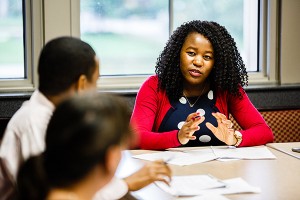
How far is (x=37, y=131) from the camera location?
1.59 metres

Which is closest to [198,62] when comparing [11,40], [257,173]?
[257,173]

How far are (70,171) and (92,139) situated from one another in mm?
68

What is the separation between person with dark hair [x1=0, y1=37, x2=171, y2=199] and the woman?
0.58m

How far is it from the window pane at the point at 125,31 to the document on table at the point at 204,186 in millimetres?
1808

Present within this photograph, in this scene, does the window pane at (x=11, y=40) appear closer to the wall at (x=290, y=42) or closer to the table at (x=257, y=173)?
the table at (x=257, y=173)

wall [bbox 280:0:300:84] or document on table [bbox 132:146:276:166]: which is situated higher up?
wall [bbox 280:0:300:84]

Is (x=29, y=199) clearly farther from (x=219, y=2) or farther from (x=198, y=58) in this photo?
(x=219, y=2)

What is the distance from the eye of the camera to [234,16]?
3.90m

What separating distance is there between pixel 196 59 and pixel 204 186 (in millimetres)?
944

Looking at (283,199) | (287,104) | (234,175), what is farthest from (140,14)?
(283,199)

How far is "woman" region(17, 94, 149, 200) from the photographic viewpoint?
3.16 ft

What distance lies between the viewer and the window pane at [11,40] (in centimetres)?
349

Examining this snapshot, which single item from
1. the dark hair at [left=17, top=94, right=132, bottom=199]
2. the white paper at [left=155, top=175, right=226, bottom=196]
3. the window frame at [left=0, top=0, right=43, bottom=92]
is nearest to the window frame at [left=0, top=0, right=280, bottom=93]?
the window frame at [left=0, top=0, right=43, bottom=92]

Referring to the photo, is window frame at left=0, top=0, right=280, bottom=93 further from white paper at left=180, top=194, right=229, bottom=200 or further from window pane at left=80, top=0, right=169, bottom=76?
white paper at left=180, top=194, right=229, bottom=200
